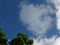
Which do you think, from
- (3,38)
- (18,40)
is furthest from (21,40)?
(3,38)

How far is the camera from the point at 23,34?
68.0 metres

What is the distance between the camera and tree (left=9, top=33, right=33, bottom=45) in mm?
67250

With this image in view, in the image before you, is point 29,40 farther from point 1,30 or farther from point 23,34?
point 1,30

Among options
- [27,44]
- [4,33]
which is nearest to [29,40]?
[27,44]

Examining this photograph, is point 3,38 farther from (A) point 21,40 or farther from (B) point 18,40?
(A) point 21,40

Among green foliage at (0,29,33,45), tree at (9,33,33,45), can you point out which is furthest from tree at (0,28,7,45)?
tree at (9,33,33,45)

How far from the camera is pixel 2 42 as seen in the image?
67.7m

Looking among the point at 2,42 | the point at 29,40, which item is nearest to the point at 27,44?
the point at 29,40

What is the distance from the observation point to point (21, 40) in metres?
67.2

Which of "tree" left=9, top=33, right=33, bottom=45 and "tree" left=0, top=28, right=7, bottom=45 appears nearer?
"tree" left=9, top=33, right=33, bottom=45

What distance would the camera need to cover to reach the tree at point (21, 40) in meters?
67.2

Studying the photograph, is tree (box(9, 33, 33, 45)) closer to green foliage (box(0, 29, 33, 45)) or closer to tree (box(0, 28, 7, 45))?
green foliage (box(0, 29, 33, 45))

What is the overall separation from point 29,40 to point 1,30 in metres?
6.05

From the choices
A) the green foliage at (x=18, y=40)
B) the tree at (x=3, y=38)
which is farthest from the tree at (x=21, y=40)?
the tree at (x=3, y=38)
